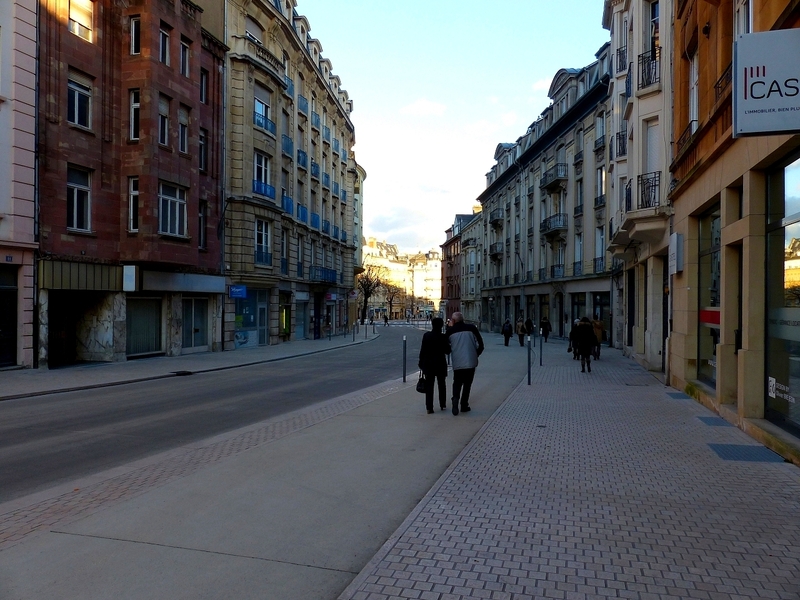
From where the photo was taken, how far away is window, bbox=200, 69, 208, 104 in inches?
1027

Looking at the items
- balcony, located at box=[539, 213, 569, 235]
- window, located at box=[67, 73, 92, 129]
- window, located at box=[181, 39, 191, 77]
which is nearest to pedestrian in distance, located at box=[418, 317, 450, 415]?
window, located at box=[67, 73, 92, 129]

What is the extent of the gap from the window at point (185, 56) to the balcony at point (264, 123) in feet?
19.0

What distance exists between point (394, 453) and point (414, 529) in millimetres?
2722

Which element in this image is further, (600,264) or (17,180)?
(600,264)

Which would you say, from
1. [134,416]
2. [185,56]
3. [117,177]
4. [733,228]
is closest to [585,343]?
[733,228]

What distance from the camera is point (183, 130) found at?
23.5 metres

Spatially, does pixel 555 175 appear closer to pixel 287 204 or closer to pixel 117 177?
pixel 287 204

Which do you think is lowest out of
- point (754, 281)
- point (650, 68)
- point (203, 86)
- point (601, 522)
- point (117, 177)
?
point (601, 522)

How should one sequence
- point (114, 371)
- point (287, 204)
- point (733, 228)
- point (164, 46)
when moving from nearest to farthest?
point (733, 228) → point (114, 371) → point (164, 46) → point (287, 204)

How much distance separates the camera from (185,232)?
76.0ft

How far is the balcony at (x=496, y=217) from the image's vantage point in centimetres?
5725

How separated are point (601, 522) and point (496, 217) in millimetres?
54708

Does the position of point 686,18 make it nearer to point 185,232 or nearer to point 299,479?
point 299,479

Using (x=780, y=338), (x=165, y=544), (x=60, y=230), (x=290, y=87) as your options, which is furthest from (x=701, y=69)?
(x=290, y=87)
